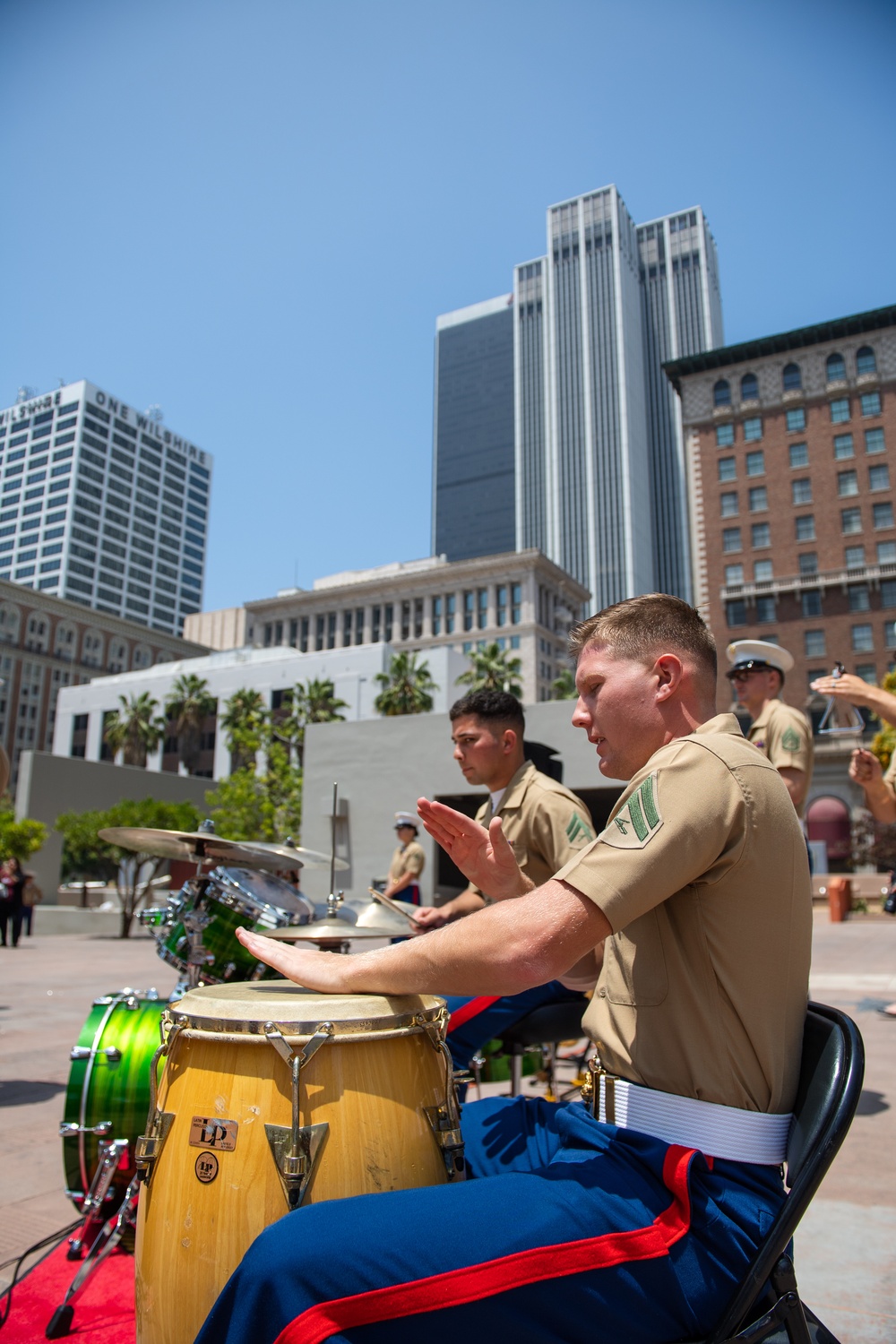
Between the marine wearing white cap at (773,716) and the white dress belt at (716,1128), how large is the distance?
3182mm

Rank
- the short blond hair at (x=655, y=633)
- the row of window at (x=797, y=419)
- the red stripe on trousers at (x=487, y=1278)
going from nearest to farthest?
1. the red stripe on trousers at (x=487, y=1278)
2. the short blond hair at (x=655, y=633)
3. the row of window at (x=797, y=419)

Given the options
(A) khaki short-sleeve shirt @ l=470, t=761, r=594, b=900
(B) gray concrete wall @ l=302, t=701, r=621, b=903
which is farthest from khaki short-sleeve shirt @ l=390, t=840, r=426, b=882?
(B) gray concrete wall @ l=302, t=701, r=621, b=903

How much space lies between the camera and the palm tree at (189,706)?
67.8 metres

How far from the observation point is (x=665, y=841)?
4.70 ft

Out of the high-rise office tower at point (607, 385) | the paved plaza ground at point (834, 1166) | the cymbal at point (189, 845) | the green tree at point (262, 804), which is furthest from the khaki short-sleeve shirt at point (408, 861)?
the high-rise office tower at point (607, 385)

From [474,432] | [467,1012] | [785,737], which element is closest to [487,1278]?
[467,1012]

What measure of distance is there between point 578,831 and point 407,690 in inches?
2021

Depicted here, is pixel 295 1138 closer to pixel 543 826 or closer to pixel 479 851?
pixel 479 851

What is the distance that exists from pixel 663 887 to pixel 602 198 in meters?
157

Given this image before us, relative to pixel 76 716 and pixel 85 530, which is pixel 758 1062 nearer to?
pixel 76 716

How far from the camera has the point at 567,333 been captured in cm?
13438

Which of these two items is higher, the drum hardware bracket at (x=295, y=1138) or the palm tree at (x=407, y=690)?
the palm tree at (x=407, y=690)

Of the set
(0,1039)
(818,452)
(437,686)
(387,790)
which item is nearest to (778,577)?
(818,452)

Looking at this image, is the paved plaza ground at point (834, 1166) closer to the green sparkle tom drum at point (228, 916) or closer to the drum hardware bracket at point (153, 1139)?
the green sparkle tom drum at point (228, 916)
